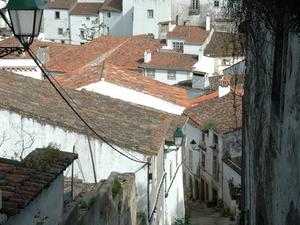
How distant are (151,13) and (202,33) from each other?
43.9ft

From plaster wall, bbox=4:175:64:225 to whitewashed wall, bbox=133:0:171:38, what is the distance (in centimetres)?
6233

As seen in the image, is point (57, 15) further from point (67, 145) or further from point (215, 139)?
point (67, 145)

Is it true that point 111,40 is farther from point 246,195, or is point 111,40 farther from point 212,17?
point 246,195

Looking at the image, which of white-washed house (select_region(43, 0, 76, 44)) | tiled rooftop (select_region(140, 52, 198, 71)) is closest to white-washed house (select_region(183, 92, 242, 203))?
tiled rooftop (select_region(140, 52, 198, 71))

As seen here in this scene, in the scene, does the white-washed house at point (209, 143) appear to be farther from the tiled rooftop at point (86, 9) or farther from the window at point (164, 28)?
the tiled rooftop at point (86, 9)

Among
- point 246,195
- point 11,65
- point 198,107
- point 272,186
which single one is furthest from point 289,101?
point 198,107

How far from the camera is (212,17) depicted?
6581 cm

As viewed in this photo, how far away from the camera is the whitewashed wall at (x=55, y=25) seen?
83750mm

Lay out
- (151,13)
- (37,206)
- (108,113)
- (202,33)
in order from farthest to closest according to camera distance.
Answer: (151,13), (202,33), (108,113), (37,206)

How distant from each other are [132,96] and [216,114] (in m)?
10.1

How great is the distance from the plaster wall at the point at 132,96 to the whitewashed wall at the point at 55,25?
196ft

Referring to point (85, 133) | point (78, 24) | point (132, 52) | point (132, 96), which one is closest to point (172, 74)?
point (132, 52)

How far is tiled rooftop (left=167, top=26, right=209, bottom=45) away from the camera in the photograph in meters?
57.2

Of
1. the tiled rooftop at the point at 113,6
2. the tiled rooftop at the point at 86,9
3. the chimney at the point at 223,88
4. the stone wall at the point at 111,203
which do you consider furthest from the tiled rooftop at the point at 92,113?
the tiled rooftop at the point at 86,9
